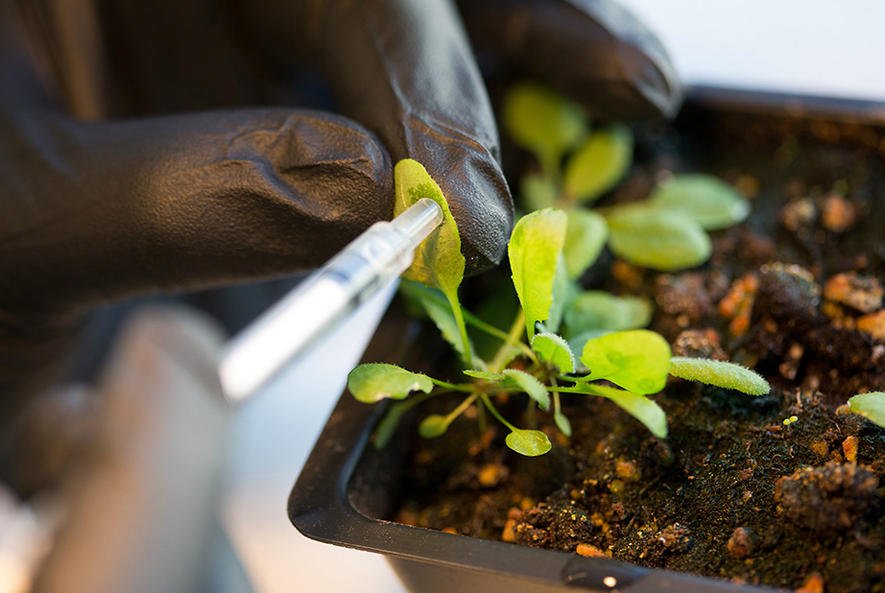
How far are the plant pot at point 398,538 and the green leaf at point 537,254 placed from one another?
0.45 ft

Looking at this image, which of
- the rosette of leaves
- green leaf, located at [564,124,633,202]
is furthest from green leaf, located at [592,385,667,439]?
green leaf, located at [564,124,633,202]

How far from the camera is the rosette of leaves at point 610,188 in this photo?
61cm

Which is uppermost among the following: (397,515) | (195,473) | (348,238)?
(348,238)

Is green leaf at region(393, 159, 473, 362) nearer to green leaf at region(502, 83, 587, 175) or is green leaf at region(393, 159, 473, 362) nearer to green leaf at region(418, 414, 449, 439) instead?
green leaf at region(418, 414, 449, 439)

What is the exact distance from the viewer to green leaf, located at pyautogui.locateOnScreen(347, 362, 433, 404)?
0.42 metres

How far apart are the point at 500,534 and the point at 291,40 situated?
0.48 m

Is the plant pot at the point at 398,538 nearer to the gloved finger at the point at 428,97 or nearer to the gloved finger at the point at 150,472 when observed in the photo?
the gloved finger at the point at 428,97

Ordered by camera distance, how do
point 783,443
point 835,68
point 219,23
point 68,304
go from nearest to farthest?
1. point 783,443
2. point 68,304
3. point 219,23
4. point 835,68

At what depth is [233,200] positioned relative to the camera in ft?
1.60

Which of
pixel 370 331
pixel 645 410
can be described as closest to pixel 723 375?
pixel 645 410

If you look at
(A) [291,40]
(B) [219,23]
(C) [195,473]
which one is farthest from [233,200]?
(C) [195,473]

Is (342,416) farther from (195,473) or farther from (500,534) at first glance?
(195,473)

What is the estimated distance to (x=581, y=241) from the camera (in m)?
0.56

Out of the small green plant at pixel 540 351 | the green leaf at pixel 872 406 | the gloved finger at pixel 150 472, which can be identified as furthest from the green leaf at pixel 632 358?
the gloved finger at pixel 150 472
